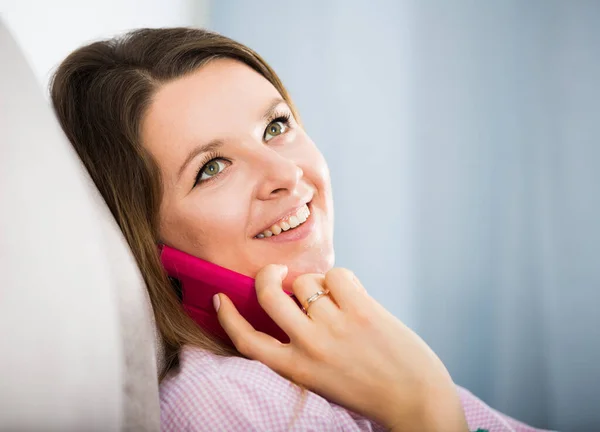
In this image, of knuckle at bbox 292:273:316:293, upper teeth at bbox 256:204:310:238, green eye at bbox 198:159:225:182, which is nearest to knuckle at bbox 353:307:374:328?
knuckle at bbox 292:273:316:293

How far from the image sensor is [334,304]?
0.86 m

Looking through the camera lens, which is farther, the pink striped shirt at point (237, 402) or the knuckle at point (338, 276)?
the knuckle at point (338, 276)

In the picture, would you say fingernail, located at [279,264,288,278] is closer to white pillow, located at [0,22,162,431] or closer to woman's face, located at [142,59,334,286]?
woman's face, located at [142,59,334,286]

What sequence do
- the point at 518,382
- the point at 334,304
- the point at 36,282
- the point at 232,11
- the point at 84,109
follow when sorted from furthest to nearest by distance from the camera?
the point at 232,11
the point at 518,382
the point at 84,109
the point at 334,304
the point at 36,282

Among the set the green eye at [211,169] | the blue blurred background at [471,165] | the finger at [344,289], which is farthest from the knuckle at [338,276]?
the blue blurred background at [471,165]

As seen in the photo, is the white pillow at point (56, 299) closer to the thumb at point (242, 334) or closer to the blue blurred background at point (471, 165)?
the thumb at point (242, 334)

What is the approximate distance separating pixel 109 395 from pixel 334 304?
0.41 metres

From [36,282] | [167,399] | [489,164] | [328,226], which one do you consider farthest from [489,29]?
[36,282]

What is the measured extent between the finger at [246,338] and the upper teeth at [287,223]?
141 mm

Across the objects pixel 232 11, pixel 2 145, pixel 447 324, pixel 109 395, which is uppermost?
pixel 232 11

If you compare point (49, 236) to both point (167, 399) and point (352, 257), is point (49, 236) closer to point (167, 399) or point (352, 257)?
point (167, 399)

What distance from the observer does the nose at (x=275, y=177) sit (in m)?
0.98

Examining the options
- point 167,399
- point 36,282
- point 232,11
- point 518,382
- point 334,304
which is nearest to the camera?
point 36,282

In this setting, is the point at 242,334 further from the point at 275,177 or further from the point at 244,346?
the point at 275,177
